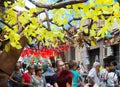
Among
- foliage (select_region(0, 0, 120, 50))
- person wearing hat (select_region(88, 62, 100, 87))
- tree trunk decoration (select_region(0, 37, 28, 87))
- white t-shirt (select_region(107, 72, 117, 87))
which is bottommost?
white t-shirt (select_region(107, 72, 117, 87))

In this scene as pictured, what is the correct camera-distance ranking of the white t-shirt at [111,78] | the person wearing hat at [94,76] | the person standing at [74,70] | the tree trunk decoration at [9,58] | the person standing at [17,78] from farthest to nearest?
1. the white t-shirt at [111,78]
2. the person wearing hat at [94,76]
3. the person standing at [17,78]
4. the person standing at [74,70]
5. the tree trunk decoration at [9,58]

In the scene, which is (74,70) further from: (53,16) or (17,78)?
(53,16)

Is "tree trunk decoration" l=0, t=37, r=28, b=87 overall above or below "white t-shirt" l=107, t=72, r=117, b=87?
above

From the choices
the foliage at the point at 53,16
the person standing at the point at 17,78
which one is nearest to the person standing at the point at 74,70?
the person standing at the point at 17,78

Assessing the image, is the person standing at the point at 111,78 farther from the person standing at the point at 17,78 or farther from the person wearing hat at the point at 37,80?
the person wearing hat at the point at 37,80

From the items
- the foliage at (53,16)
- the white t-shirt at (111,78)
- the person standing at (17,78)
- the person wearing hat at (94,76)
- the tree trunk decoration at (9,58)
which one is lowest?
the white t-shirt at (111,78)

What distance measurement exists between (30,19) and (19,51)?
2.55 ft

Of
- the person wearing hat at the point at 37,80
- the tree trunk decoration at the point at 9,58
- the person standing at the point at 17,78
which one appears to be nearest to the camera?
the tree trunk decoration at the point at 9,58

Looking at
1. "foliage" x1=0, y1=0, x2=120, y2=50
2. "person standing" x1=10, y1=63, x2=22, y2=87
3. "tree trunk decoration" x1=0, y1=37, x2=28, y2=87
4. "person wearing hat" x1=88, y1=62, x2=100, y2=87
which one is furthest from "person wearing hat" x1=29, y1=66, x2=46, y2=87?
"foliage" x1=0, y1=0, x2=120, y2=50

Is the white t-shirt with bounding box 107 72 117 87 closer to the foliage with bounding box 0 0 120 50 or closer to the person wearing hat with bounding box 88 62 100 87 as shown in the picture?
the person wearing hat with bounding box 88 62 100 87

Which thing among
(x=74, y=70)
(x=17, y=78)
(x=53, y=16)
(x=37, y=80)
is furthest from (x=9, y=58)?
(x=17, y=78)

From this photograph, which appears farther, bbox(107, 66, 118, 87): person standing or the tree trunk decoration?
bbox(107, 66, 118, 87): person standing

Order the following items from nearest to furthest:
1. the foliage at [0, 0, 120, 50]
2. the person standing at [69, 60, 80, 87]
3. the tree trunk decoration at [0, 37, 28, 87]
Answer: the foliage at [0, 0, 120, 50], the tree trunk decoration at [0, 37, 28, 87], the person standing at [69, 60, 80, 87]

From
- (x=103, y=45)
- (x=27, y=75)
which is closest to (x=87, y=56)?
(x=103, y=45)
